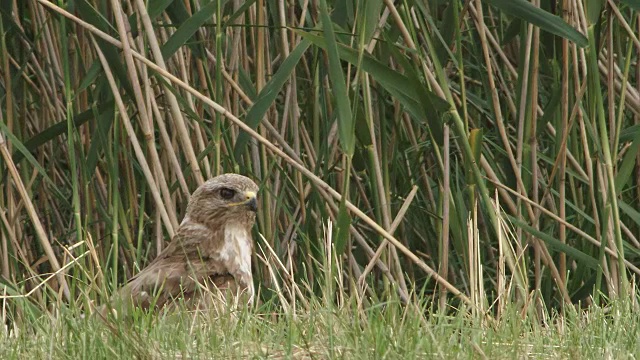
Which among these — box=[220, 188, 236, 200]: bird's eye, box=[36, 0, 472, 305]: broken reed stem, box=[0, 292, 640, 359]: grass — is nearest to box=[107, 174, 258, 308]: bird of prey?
box=[220, 188, 236, 200]: bird's eye

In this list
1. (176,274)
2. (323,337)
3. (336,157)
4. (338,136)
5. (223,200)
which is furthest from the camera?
(336,157)

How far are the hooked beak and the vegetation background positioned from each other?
0.15 metres

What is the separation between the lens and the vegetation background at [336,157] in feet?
10.4

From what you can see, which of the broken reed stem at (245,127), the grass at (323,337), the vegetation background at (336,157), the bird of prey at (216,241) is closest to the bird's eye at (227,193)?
the bird of prey at (216,241)

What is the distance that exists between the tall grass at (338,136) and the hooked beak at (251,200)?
16cm

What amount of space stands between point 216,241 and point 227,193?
164 millimetres

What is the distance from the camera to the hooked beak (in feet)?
13.4

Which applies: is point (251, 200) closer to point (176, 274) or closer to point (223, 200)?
point (223, 200)

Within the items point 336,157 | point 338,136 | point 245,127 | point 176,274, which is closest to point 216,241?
point 176,274

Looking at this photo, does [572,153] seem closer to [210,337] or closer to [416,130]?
[416,130]

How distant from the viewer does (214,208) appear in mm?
4121

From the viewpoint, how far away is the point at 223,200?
161 inches

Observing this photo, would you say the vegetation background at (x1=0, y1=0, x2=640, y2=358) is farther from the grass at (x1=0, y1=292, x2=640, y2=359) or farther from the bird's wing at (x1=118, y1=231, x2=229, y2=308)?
the bird's wing at (x1=118, y1=231, x2=229, y2=308)

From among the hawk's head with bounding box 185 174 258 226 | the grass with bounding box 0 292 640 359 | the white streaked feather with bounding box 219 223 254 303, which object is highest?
the grass with bounding box 0 292 640 359
